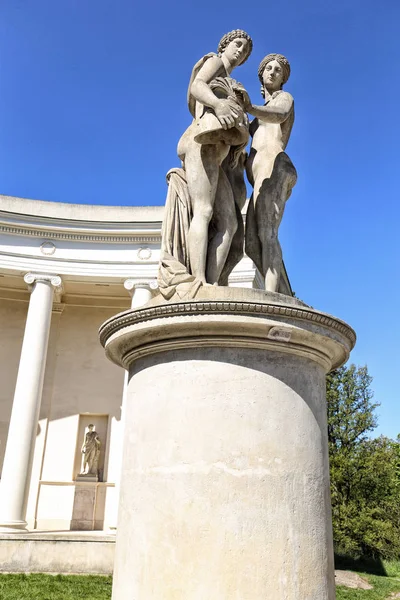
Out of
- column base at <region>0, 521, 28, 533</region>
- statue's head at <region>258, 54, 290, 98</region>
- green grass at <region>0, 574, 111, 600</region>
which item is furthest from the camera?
column base at <region>0, 521, 28, 533</region>

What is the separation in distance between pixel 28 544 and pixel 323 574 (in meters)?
14.2

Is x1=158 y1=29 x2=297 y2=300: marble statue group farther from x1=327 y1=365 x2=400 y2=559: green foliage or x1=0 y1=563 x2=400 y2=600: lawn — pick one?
x1=327 y1=365 x2=400 y2=559: green foliage

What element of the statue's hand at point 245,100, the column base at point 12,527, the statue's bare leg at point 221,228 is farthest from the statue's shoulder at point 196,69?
the column base at point 12,527

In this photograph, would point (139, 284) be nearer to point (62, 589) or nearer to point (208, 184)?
point (62, 589)

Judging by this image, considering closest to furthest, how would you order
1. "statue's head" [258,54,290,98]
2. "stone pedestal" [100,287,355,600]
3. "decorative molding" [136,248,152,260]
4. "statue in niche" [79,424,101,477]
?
1. "stone pedestal" [100,287,355,600]
2. "statue's head" [258,54,290,98]
3. "decorative molding" [136,248,152,260]
4. "statue in niche" [79,424,101,477]

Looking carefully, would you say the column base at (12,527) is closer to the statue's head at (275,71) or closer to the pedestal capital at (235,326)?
the pedestal capital at (235,326)

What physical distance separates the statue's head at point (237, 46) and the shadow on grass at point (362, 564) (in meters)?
24.5

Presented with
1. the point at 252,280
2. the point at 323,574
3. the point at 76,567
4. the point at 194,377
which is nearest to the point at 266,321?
the point at 194,377

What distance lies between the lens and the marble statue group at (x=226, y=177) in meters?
5.51

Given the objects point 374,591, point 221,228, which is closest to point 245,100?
point 221,228

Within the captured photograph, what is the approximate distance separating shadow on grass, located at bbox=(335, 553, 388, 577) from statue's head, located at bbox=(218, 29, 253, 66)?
2445cm

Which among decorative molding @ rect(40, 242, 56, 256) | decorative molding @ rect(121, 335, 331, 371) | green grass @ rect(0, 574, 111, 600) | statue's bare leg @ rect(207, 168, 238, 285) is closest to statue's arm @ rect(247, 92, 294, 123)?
statue's bare leg @ rect(207, 168, 238, 285)

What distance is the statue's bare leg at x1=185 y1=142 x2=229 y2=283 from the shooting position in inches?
216

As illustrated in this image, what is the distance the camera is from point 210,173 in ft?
18.7
